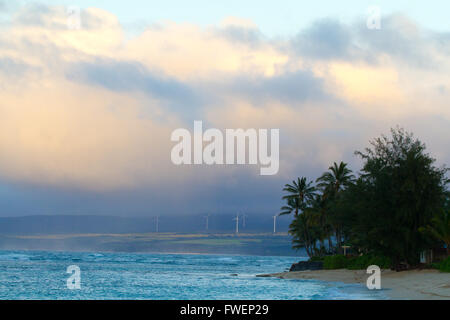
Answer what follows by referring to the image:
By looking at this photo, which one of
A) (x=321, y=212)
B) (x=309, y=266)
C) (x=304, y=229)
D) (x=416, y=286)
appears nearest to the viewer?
(x=416, y=286)

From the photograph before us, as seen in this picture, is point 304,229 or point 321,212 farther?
point 304,229

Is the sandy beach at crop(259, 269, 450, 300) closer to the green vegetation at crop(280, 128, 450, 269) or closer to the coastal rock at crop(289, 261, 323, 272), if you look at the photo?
the green vegetation at crop(280, 128, 450, 269)

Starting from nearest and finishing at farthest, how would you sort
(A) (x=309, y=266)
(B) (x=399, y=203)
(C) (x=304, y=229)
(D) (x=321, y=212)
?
1. (B) (x=399, y=203)
2. (A) (x=309, y=266)
3. (D) (x=321, y=212)
4. (C) (x=304, y=229)

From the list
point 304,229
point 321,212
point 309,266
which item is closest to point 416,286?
point 309,266

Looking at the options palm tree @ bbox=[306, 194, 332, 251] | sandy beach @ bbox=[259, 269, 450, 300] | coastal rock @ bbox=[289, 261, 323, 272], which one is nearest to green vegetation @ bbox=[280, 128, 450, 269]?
sandy beach @ bbox=[259, 269, 450, 300]

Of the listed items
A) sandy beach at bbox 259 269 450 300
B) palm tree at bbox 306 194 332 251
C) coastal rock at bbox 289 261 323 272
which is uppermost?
palm tree at bbox 306 194 332 251

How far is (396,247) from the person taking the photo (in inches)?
1863

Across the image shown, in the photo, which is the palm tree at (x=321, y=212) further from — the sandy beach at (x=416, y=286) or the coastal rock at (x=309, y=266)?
the sandy beach at (x=416, y=286)

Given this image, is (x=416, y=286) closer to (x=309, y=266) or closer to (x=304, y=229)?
(x=309, y=266)

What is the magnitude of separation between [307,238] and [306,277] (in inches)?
1788

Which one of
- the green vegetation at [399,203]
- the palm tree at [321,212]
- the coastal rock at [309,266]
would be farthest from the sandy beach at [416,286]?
the palm tree at [321,212]

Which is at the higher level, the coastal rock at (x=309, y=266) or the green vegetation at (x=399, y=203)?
the green vegetation at (x=399, y=203)
